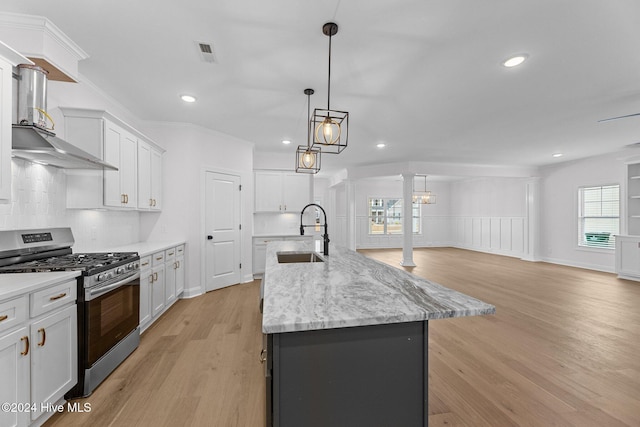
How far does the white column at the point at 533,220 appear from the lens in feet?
26.5

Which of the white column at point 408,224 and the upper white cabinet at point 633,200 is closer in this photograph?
the upper white cabinet at point 633,200

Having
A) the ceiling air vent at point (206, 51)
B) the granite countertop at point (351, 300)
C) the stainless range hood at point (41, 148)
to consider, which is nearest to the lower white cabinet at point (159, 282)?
the stainless range hood at point (41, 148)

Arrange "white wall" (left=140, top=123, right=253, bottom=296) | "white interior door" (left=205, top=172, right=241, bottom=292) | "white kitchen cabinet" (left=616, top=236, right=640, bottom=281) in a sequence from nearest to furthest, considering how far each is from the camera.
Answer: "white wall" (left=140, top=123, right=253, bottom=296) → "white interior door" (left=205, top=172, right=241, bottom=292) → "white kitchen cabinet" (left=616, top=236, right=640, bottom=281)

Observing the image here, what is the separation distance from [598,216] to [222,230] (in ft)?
27.9

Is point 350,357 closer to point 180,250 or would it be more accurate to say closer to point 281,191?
point 180,250

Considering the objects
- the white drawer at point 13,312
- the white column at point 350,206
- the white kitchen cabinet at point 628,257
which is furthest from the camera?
the white column at point 350,206

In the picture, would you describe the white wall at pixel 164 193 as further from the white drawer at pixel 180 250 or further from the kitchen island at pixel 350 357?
the kitchen island at pixel 350 357

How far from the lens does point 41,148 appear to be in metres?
1.96

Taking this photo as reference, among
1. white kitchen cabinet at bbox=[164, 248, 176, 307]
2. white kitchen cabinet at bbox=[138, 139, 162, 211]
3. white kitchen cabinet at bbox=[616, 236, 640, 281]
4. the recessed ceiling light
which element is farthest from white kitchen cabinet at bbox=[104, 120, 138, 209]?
white kitchen cabinet at bbox=[616, 236, 640, 281]

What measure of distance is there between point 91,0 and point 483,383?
397 cm

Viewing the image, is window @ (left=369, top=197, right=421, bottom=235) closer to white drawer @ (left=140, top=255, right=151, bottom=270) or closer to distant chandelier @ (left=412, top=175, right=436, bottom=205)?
distant chandelier @ (left=412, top=175, right=436, bottom=205)

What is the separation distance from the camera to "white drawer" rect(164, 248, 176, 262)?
3.60 m

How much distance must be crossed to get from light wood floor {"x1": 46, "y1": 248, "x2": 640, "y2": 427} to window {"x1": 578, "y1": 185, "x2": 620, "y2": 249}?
123 inches

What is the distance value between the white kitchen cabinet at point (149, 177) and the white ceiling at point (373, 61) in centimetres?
59
